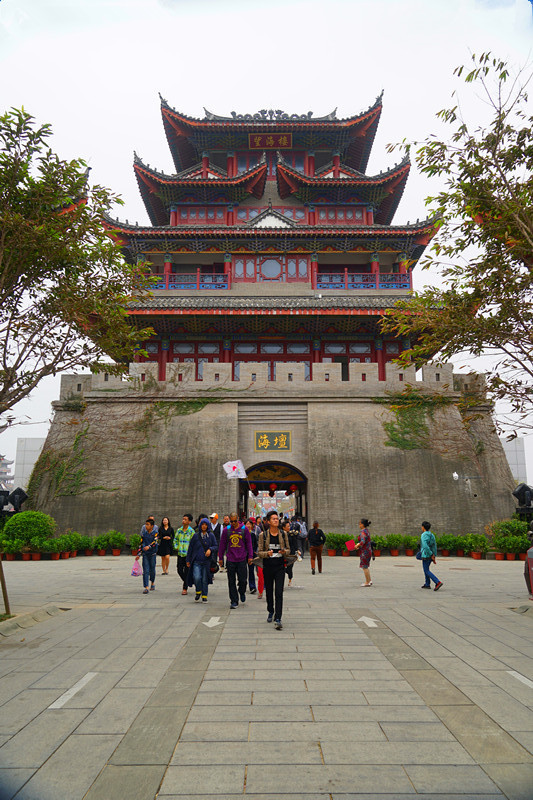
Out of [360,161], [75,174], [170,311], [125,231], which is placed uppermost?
[360,161]

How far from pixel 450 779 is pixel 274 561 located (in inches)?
174

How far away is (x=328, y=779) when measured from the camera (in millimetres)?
3180

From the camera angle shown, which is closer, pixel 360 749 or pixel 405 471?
pixel 360 749

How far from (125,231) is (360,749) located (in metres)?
25.2

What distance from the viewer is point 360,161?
31.8 meters

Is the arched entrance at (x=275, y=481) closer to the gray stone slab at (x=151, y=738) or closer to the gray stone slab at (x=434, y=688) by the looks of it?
the gray stone slab at (x=434, y=688)

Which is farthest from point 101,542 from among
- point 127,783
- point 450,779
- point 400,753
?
point 450,779

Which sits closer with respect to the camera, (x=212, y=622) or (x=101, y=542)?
(x=212, y=622)

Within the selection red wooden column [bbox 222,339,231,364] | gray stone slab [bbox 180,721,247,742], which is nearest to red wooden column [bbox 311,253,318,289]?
red wooden column [bbox 222,339,231,364]

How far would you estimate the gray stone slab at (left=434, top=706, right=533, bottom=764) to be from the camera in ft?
11.4

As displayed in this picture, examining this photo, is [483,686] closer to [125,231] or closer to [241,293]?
[241,293]

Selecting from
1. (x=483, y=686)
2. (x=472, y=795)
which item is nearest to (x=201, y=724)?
(x=472, y=795)

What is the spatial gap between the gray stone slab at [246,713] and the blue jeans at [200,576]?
15.7ft

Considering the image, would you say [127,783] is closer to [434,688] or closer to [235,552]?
[434,688]
